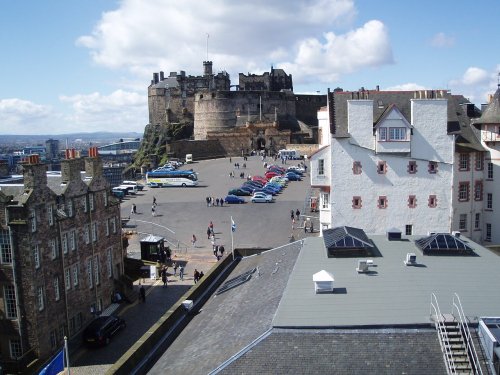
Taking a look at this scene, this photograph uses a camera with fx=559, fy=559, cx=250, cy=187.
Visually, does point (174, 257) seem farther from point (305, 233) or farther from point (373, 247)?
point (373, 247)

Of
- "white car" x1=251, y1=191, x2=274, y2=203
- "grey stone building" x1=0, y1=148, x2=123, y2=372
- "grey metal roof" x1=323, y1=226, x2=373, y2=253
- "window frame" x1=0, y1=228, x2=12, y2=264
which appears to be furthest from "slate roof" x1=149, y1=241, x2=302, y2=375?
"white car" x1=251, y1=191, x2=274, y2=203

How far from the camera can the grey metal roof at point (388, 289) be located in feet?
49.2

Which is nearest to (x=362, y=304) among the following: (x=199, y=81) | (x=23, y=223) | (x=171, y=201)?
(x=23, y=223)

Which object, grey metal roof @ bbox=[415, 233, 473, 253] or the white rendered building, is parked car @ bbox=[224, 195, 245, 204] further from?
grey metal roof @ bbox=[415, 233, 473, 253]

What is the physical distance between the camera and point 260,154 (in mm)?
107812

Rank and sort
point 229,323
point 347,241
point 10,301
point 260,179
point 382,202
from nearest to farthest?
point 229,323
point 347,241
point 10,301
point 382,202
point 260,179

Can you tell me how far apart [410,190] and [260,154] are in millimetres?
73337

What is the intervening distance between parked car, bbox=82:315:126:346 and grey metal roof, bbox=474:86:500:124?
26629mm

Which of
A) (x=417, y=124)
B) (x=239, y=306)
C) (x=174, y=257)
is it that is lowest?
(x=174, y=257)

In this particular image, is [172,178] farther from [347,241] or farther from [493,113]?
[347,241]

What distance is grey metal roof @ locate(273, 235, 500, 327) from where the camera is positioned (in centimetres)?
1499

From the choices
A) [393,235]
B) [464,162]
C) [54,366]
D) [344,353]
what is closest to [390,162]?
[464,162]

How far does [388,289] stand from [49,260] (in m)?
18.6

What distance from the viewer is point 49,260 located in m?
28.8
